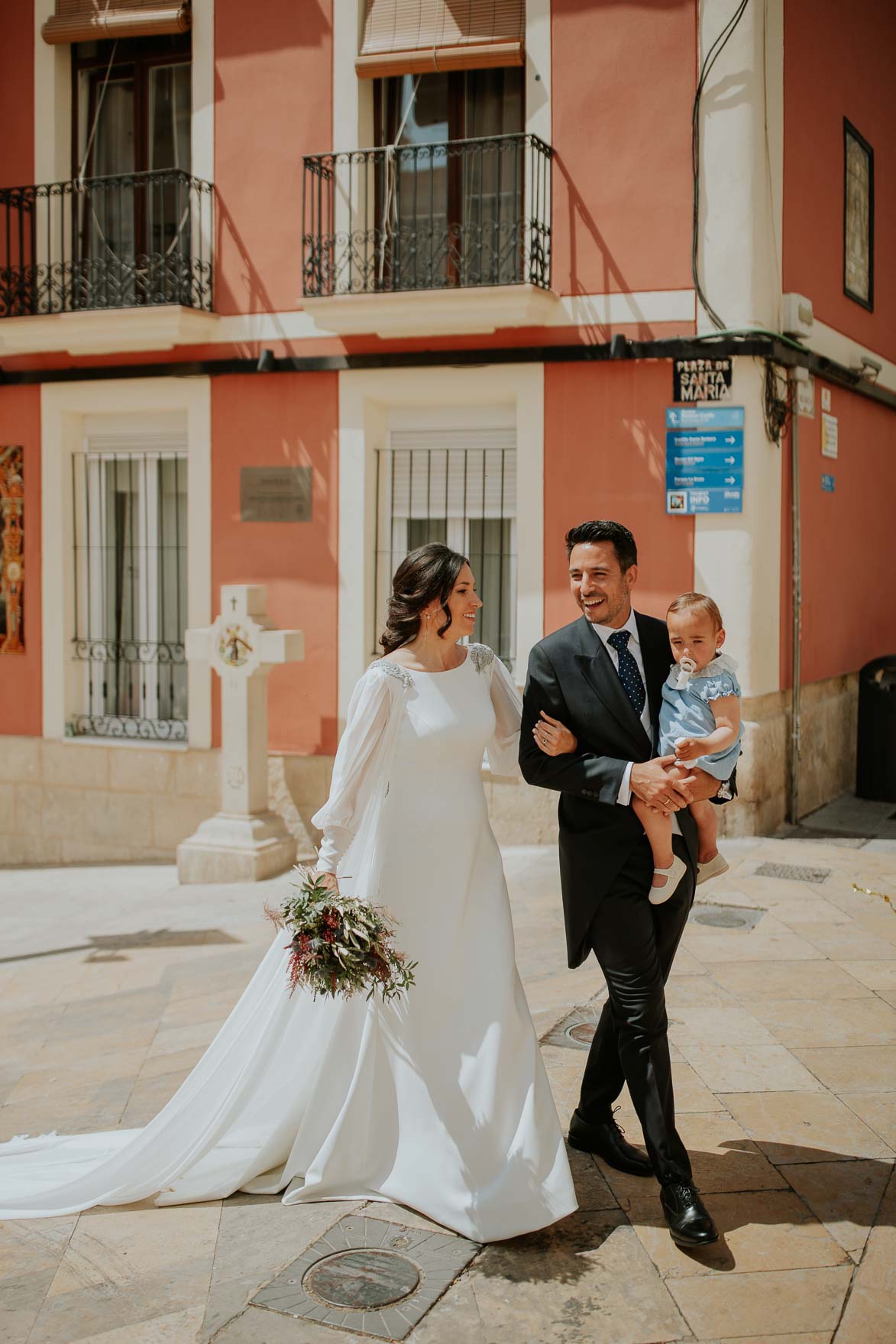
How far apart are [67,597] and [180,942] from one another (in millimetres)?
4440

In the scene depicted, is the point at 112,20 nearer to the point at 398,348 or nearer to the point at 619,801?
the point at 398,348

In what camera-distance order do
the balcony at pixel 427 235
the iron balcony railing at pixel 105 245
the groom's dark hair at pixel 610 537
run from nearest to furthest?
1. the groom's dark hair at pixel 610 537
2. the balcony at pixel 427 235
3. the iron balcony railing at pixel 105 245

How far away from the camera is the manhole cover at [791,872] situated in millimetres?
7879

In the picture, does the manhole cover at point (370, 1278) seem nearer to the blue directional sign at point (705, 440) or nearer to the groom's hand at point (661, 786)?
the groom's hand at point (661, 786)

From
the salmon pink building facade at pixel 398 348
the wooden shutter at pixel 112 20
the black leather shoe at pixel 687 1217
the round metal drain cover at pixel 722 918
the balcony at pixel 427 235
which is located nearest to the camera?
the black leather shoe at pixel 687 1217

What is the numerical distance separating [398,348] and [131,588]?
3.22 meters

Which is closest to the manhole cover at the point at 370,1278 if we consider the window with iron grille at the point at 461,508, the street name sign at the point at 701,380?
the window with iron grille at the point at 461,508

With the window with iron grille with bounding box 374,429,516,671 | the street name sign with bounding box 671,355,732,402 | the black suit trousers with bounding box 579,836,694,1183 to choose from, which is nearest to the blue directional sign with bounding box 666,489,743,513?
the street name sign with bounding box 671,355,732,402

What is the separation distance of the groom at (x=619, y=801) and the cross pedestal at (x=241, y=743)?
5.53 m

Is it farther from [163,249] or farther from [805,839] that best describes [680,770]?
[163,249]

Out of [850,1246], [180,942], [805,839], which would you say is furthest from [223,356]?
[850,1246]

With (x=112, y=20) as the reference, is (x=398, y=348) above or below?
below

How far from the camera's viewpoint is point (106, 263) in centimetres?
1046

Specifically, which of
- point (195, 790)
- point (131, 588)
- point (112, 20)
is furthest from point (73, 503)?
point (112, 20)
